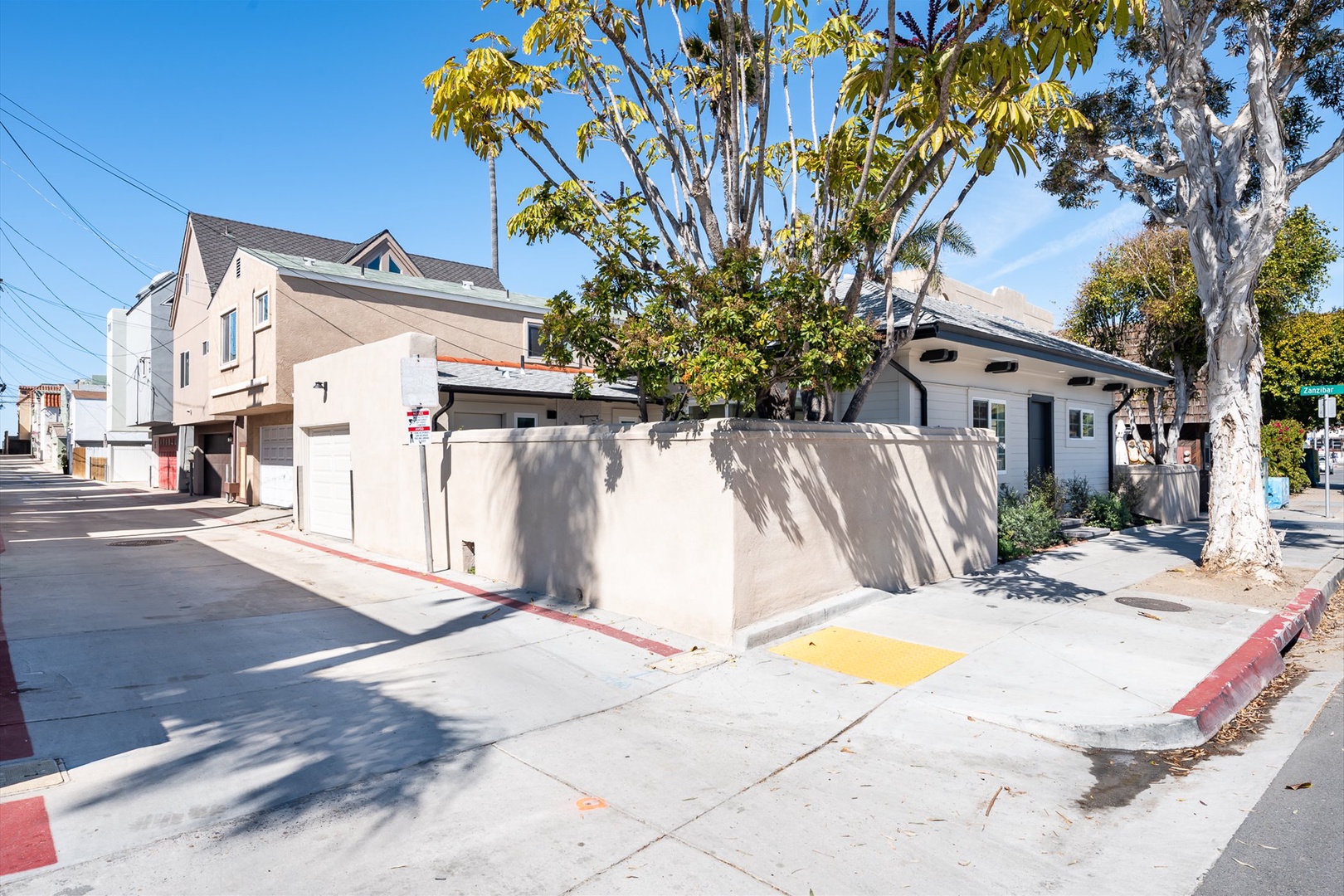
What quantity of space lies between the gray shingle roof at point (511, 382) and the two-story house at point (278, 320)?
3.91 meters

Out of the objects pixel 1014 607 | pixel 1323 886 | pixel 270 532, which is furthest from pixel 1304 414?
pixel 270 532

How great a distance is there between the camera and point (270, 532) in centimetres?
1714

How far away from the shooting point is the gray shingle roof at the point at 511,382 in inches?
560

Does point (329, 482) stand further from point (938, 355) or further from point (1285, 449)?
point (1285, 449)

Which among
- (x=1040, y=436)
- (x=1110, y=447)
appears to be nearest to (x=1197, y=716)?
(x=1040, y=436)

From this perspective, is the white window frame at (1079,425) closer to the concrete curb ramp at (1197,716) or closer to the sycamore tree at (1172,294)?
the sycamore tree at (1172,294)

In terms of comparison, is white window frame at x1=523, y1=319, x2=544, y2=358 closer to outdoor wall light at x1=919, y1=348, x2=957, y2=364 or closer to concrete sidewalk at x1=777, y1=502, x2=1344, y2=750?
outdoor wall light at x1=919, y1=348, x2=957, y2=364

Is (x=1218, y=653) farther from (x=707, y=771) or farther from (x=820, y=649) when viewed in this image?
(x=707, y=771)

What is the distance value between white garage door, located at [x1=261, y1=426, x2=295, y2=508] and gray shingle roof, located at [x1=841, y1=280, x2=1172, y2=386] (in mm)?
16905

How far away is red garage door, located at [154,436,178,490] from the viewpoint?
1372 inches

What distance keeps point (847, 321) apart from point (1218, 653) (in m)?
4.57

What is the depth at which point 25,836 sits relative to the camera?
3.82 metres

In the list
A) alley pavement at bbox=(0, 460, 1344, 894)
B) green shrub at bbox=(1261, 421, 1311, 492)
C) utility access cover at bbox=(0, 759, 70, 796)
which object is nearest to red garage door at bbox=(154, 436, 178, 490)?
alley pavement at bbox=(0, 460, 1344, 894)

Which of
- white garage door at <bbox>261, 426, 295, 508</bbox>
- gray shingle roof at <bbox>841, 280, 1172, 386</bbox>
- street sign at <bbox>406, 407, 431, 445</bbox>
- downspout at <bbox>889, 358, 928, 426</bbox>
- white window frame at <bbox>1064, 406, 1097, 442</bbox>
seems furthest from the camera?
white garage door at <bbox>261, 426, 295, 508</bbox>
